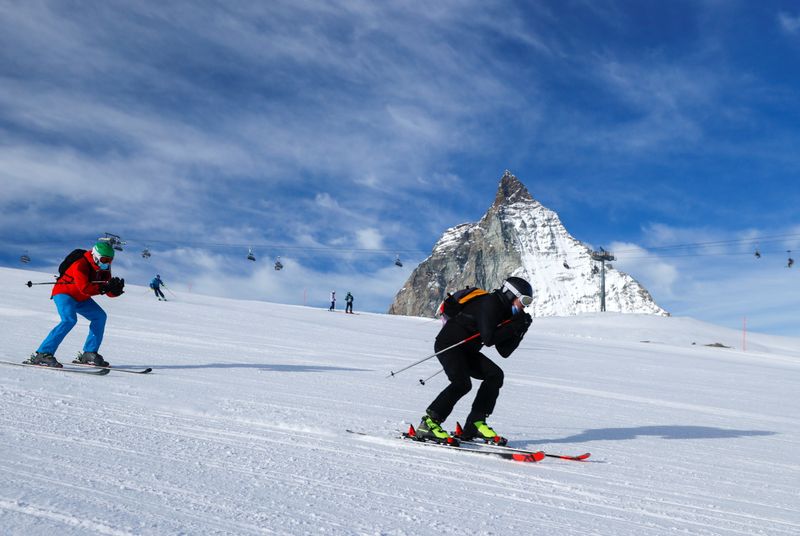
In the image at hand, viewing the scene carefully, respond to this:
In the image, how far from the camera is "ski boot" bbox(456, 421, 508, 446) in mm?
5188

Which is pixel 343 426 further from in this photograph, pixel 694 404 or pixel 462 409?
pixel 694 404

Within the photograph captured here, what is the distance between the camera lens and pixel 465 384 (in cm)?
534

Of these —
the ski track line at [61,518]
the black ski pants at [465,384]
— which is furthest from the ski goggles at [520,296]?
the ski track line at [61,518]

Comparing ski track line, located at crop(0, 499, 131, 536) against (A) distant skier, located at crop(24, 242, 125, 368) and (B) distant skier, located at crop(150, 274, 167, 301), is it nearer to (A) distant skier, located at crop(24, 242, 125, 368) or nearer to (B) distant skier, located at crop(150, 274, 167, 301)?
(A) distant skier, located at crop(24, 242, 125, 368)

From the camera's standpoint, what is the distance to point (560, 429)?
21.1 ft

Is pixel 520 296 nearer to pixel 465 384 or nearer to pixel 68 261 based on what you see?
pixel 465 384

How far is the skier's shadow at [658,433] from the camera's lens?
5980 millimetres

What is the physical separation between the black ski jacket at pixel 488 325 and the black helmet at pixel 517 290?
5cm

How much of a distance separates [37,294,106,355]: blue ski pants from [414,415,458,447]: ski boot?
16.3ft

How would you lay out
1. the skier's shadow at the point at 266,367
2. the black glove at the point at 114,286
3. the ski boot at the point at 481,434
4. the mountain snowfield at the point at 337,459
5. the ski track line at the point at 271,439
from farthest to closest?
1. the skier's shadow at the point at 266,367
2. the black glove at the point at 114,286
3. the ski boot at the point at 481,434
4. the ski track line at the point at 271,439
5. the mountain snowfield at the point at 337,459

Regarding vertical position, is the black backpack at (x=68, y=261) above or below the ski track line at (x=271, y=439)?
above

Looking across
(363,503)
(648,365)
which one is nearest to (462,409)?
(363,503)

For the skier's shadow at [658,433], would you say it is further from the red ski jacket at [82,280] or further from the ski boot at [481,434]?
the red ski jacket at [82,280]

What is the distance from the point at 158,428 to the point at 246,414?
3.25 feet
